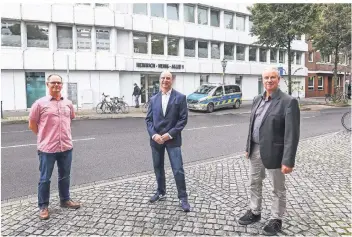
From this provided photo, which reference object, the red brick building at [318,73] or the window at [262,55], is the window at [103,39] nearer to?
the window at [262,55]

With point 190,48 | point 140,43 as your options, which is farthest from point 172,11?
point 140,43

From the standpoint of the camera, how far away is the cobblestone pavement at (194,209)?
12.3 ft

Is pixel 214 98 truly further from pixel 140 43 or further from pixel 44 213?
pixel 44 213

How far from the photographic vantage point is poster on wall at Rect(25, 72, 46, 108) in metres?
21.7

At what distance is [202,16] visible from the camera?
96.9 feet

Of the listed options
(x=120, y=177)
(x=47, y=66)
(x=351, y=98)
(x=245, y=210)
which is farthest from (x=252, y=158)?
(x=351, y=98)

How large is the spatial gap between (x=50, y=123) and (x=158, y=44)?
2354 cm

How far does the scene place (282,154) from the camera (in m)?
3.57

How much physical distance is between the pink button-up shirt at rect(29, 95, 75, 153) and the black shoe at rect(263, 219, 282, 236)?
281 cm

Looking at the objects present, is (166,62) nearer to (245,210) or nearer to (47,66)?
(47,66)

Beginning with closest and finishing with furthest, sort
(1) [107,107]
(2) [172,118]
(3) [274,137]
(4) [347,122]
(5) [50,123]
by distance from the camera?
(3) [274,137] → (5) [50,123] → (2) [172,118] → (4) [347,122] → (1) [107,107]

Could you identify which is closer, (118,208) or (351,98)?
(118,208)

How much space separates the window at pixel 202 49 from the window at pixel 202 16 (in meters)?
1.83

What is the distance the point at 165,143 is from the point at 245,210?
1.42 meters
